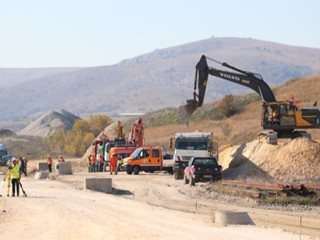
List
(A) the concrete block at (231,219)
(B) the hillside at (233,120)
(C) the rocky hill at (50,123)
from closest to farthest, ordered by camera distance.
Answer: (A) the concrete block at (231,219) < (B) the hillside at (233,120) < (C) the rocky hill at (50,123)

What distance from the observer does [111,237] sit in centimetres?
2572

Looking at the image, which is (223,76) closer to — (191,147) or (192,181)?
(191,147)

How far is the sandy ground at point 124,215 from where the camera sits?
26.7 meters

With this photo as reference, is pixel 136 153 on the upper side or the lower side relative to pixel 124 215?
upper

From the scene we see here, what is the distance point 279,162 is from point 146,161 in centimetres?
1289

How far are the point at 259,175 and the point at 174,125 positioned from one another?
68149 millimetres

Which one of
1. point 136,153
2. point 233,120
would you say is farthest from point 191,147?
point 233,120

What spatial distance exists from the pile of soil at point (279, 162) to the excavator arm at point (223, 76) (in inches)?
233

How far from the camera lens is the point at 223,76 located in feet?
195

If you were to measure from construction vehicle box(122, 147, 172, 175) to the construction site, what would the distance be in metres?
0.06

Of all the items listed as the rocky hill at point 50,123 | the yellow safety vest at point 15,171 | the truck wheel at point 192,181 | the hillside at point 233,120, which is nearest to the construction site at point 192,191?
the truck wheel at point 192,181

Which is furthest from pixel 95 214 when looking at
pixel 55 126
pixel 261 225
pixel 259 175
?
pixel 55 126

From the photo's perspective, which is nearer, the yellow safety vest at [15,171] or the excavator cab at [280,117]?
the yellow safety vest at [15,171]

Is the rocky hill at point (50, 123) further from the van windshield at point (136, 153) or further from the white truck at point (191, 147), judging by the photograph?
the white truck at point (191, 147)
